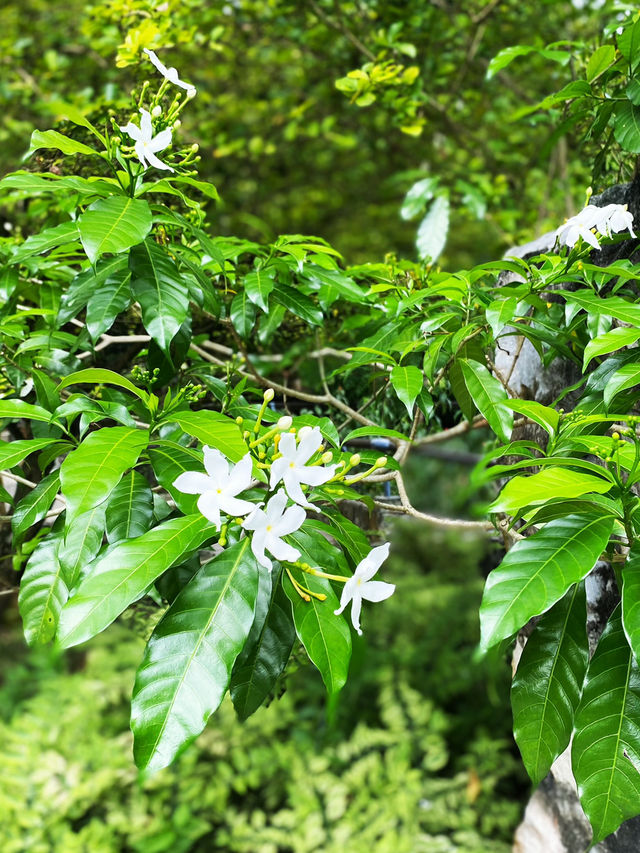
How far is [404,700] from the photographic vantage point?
368cm

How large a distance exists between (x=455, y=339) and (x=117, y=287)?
0.47 meters

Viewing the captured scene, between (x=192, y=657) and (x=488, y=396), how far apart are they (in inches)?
20.6

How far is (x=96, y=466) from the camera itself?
791 millimetres

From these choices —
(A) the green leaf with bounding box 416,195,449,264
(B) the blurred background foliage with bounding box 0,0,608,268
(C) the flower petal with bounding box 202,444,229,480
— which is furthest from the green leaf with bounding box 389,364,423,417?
(B) the blurred background foliage with bounding box 0,0,608,268

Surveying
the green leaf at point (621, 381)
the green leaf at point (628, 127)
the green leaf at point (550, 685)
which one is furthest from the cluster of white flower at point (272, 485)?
the green leaf at point (628, 127)

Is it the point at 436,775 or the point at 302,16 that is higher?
the point at 302,16

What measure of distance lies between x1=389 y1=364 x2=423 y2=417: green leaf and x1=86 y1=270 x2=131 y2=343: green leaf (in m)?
0.38

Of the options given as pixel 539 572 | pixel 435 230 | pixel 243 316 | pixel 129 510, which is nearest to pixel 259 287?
pixel 243 316

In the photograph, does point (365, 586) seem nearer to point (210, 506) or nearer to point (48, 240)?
point (210, 506)

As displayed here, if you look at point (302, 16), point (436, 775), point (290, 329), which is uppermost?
point (302, 16)

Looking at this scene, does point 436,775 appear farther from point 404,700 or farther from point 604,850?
point 604,850

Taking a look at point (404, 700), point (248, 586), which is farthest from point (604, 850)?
point (404, 700)

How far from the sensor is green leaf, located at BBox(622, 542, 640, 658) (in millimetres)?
679

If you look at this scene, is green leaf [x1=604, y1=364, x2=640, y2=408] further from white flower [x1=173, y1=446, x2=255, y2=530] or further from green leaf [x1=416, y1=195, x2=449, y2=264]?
green leaf [x1=416, y1=195, x2=449, y2=264]
